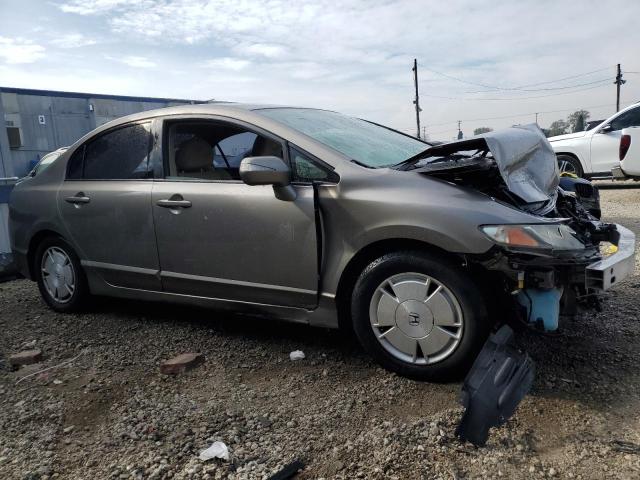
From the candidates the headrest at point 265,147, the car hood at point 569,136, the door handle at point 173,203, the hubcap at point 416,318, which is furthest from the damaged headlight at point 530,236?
the car hood at point 569,136

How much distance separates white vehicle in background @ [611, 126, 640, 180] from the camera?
32.3 feet

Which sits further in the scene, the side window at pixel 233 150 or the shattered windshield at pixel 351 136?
the side window at pixel 233 150

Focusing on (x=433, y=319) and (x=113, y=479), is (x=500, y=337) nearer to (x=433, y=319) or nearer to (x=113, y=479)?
(x=433, y=319)

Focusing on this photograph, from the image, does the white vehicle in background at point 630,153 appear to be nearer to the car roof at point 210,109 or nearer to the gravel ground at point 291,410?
the gravel ground at point 291,410

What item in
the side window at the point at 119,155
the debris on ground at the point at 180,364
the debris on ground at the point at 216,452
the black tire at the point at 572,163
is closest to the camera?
the debris on ground at the point at 216,452

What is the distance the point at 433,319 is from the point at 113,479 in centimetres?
163

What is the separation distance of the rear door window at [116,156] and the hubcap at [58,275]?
2.15ft

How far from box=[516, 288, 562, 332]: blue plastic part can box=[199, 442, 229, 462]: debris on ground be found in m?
1.59

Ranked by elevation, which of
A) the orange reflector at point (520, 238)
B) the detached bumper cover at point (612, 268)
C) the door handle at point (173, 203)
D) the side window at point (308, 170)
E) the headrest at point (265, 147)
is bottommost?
the detached bumper cover at point (612, 268)

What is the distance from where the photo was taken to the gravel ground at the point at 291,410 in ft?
7.50

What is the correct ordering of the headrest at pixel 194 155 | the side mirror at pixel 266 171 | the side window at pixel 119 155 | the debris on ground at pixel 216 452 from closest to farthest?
the debris on ground at pixel 216 452 < the side mirror at pixel 266 171 < the headrest at pixel 194 155 < the side window at pixel 119 155

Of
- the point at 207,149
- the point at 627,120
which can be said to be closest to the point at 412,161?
the point at 207,149

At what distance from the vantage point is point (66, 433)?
266cm

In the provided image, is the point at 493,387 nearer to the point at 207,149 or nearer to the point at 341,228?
the point at 341,228
